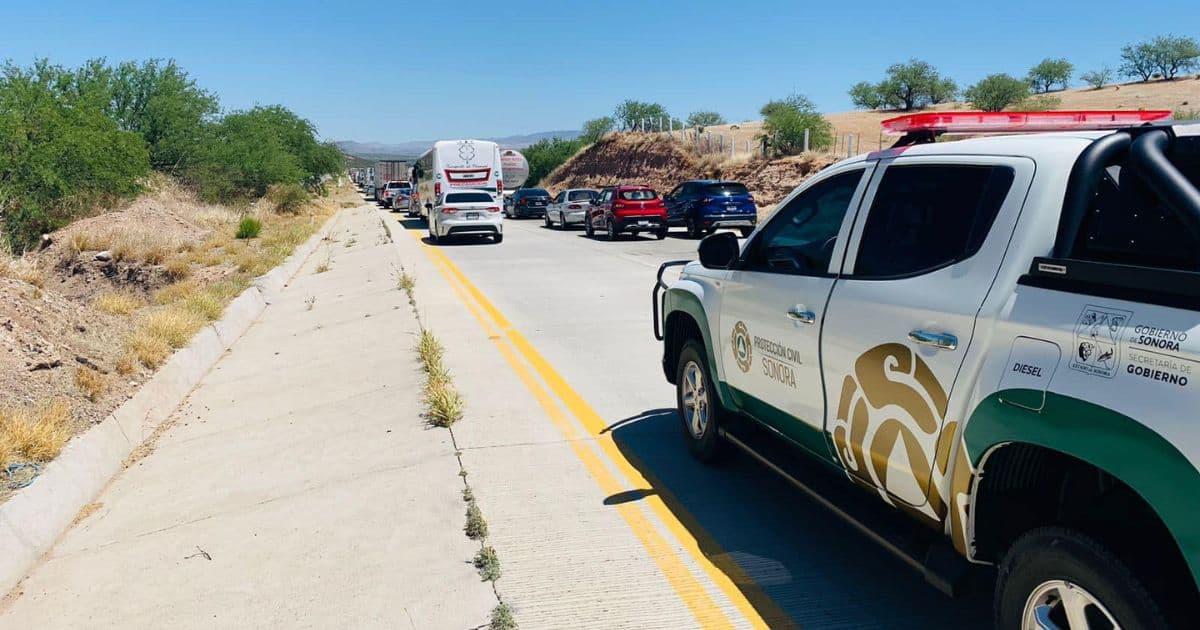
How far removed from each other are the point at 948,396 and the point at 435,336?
29.4 feet

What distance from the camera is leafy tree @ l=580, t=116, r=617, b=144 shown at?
77688mm

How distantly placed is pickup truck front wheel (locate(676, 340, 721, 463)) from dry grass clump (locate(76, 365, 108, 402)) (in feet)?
17.6

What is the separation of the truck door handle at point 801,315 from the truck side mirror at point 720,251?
0.86 m

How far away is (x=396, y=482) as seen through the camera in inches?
247

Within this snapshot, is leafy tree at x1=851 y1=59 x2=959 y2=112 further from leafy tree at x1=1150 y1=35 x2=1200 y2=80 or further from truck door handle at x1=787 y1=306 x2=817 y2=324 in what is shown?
truck door handle at x1=787 y1=306 x2=817 y2=324

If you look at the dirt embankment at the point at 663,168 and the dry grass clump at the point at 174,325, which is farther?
the dirt embankment at the point at 663,168

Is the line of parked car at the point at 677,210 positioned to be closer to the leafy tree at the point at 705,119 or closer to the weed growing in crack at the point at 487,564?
the weed growing in crack at the point at 487,564

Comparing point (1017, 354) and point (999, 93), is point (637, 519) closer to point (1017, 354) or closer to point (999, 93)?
point (1017, 354)

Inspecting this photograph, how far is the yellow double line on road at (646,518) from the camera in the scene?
432 cm

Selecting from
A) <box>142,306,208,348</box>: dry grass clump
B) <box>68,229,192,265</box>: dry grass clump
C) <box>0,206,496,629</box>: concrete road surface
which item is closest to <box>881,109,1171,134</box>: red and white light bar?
<box>0,206,496,629</box>: concrete road surface

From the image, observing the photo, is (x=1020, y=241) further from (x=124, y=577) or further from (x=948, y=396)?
(x=124, y=577)

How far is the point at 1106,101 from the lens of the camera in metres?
68.1

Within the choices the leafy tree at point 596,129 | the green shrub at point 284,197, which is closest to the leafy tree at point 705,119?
the leafy tree at point 596,129

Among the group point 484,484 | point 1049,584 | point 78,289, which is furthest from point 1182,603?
point 78,289
